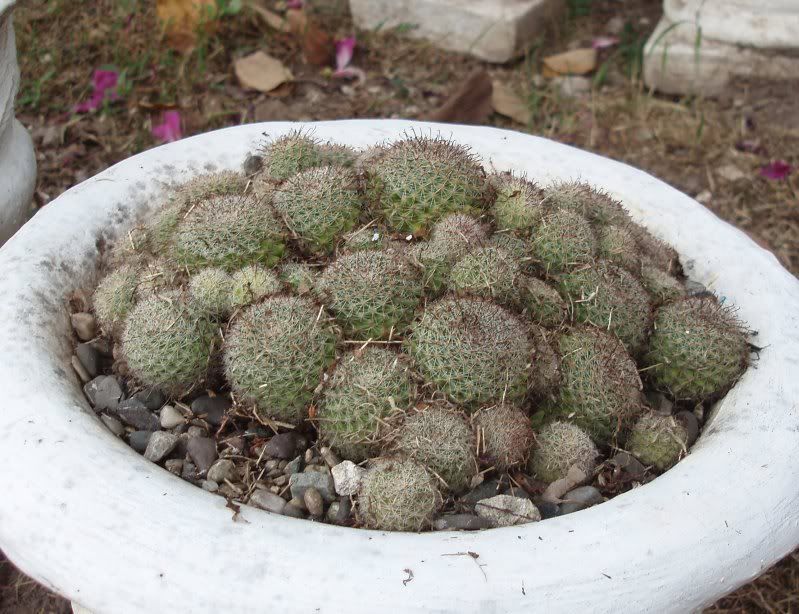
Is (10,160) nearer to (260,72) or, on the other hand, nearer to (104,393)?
(104,393)

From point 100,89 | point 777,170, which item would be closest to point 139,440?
point 100,89

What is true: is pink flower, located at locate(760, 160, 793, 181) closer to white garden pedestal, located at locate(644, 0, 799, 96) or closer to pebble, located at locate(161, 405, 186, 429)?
white garden pedestal, located at locate(644, 0, 799, 96)

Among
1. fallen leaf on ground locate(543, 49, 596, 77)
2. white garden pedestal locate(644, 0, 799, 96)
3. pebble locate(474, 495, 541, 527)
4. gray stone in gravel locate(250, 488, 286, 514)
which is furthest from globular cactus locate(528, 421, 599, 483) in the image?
fallen leaf on ground locate(543, 49, 596, 77)

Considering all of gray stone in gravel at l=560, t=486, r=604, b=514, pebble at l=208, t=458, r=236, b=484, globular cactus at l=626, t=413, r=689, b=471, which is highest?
pebble at l=208, t=458, r=236, b=484

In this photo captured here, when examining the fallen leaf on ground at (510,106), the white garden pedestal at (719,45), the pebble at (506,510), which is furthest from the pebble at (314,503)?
the white garden pedestal at (719,45)

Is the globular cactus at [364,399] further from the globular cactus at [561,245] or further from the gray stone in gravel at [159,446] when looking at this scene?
the globular cactus at [561,245]

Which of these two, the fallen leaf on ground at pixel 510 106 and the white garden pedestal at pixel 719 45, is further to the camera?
the fallen leaf on ground at pixel 510 106
